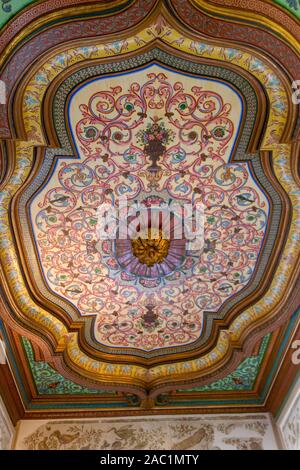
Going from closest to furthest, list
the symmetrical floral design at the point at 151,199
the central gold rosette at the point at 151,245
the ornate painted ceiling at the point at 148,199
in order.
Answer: the ornate painted ceiling at the point at 148,199, the symmetrical floral design at the point at 151,199, the central gold rosette at the point at 151,245

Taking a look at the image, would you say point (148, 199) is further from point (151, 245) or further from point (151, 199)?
point (151, 245)

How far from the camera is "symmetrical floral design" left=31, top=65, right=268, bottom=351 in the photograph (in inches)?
143

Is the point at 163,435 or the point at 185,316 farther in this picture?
the point at 163,435

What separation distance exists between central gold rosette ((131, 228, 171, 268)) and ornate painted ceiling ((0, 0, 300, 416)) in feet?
0.06

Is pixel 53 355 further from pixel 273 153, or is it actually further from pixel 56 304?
pixel 273 153

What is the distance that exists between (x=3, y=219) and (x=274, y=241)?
2864mm

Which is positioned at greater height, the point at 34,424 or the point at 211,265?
the point at 211,265

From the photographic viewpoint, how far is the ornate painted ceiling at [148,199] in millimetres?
3197

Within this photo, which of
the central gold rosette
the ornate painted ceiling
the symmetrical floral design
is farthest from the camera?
the central gold rosette

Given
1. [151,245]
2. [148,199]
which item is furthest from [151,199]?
[151,245]

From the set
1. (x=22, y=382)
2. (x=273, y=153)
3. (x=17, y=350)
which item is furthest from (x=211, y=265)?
(x=22, y=382)

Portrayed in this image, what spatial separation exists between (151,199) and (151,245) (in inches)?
21.2

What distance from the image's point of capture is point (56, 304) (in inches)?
200

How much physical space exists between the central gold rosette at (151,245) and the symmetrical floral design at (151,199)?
0.11 meters
